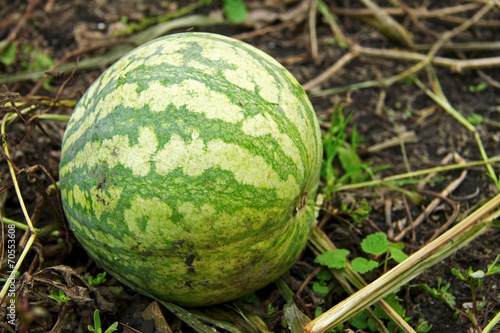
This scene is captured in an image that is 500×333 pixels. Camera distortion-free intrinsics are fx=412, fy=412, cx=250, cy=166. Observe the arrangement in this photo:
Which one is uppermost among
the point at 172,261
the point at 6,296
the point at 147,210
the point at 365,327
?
the point at 147,210

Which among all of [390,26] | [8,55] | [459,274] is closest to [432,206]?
[459,274]

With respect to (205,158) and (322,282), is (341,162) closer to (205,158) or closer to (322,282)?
(322,282)

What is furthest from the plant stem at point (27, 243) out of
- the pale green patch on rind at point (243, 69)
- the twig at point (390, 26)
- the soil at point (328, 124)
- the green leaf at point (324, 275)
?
the twig at point (390, 26)

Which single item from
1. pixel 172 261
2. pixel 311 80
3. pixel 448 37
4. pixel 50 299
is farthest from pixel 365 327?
pixel 448 37

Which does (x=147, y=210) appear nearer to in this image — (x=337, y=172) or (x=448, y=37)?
(x=337, y=172)

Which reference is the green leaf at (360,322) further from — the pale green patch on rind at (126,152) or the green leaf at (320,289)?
the pale green patch on rind at (126,152)
